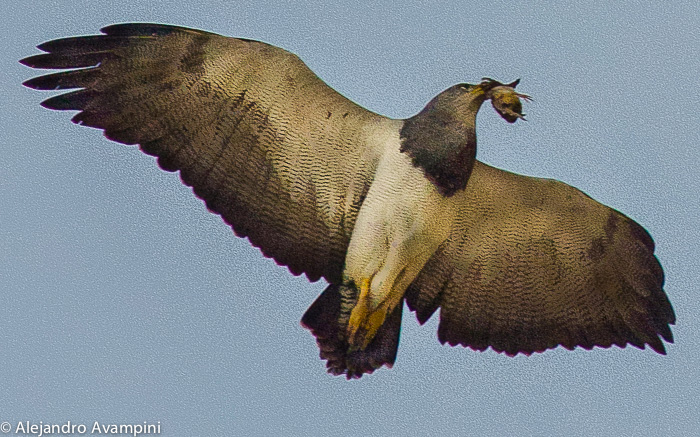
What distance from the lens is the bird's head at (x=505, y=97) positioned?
38.4 feet

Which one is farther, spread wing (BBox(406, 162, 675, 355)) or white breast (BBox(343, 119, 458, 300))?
spread wing (BBox(406, 162, 675, 355))

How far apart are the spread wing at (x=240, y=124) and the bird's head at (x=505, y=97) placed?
832 mm

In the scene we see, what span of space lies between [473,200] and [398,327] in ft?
3.68

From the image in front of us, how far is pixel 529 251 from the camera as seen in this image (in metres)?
12.5

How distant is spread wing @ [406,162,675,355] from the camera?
12.4 metres

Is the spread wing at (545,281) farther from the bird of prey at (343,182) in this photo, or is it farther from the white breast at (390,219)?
the white breast at (390,219)

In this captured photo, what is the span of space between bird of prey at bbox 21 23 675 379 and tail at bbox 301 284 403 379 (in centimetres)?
1

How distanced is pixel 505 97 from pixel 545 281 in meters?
1.63

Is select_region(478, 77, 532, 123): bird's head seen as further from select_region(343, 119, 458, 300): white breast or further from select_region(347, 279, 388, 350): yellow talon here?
select_region(347, 279, 388, 350): yellow talon

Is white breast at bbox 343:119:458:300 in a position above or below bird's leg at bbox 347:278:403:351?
above

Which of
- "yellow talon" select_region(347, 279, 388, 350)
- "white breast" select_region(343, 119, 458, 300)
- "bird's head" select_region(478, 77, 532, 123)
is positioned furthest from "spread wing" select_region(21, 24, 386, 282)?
"bird's head" select_region(478, 77, 532, 123)

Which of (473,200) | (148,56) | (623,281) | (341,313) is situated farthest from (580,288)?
(148,56)

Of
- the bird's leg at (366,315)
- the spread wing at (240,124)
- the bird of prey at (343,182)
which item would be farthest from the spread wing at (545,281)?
the spread wing at (240,124)

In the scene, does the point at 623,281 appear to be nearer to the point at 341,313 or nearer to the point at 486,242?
the point at 486,242
